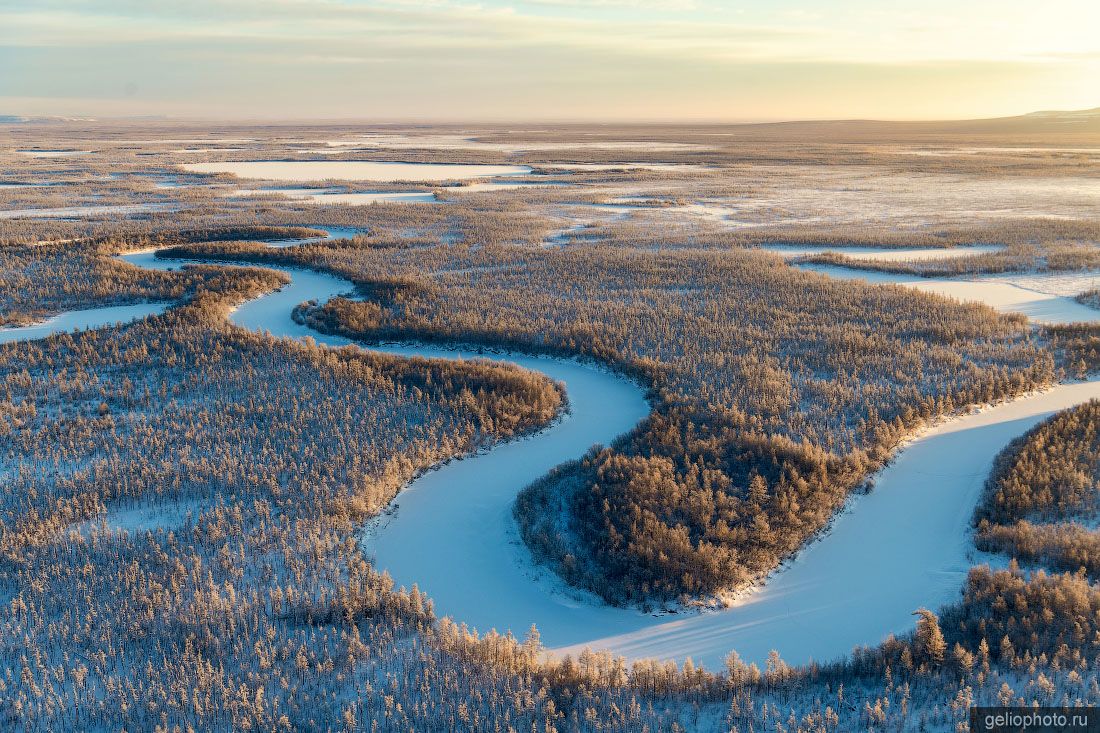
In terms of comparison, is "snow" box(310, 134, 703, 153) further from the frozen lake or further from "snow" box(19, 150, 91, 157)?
the frozen lake

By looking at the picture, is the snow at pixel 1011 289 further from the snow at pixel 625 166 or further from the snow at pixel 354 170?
the snow at pixel 625 166

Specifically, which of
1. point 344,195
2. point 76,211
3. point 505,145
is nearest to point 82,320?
point 76,211

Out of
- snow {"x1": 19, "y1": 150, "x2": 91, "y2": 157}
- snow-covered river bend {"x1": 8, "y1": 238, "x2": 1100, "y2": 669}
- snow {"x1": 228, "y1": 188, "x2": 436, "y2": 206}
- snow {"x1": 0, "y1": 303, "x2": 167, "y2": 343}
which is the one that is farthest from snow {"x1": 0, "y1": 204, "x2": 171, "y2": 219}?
snow {"x1": 19, "y1": 150, "x2": 91, "y2": 157}

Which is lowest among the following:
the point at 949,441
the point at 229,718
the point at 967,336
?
the point at 229,718

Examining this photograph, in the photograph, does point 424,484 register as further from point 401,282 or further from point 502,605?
point 401,282

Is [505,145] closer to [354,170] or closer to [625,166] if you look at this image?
[625,166]

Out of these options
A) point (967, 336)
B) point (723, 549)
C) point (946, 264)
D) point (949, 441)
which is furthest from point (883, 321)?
point (723, 549)
